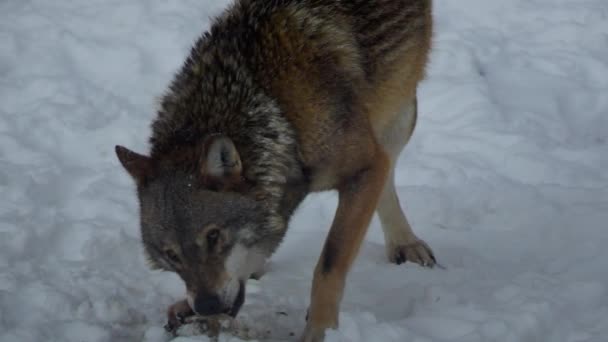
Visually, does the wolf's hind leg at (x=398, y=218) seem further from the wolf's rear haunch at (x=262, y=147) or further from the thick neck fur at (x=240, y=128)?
the thick neck fur at (x=240, y=128)

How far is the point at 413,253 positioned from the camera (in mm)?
Result: 5125

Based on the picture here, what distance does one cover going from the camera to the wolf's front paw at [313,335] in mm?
4020

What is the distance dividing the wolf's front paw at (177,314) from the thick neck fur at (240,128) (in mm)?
535

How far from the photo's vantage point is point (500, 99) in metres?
6.95

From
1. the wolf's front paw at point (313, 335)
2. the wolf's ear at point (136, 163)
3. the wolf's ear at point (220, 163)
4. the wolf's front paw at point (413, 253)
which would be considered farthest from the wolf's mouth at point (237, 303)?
the wolf's front paw at point (413, 253)

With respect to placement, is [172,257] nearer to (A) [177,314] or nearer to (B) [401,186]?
(A) [177,314]

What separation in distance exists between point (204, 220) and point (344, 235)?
0.86 m

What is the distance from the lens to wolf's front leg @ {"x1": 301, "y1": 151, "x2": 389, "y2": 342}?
4.12 metres

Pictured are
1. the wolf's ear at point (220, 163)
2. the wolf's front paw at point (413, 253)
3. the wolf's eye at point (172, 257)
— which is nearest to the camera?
the wolf's ear at point (220, 163)

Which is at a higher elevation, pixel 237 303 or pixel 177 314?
pixel 237 303

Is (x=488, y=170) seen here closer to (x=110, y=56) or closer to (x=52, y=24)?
(x=110, y=56)

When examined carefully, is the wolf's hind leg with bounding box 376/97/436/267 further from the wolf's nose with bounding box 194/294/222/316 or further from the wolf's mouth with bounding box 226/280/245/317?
the wolf's nose with bounding box 194/294/222/316

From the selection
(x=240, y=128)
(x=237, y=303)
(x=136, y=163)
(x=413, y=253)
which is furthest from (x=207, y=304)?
(x=413, y=253)

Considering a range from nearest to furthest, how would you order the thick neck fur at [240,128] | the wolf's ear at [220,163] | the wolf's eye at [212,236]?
the wolf's ear at [220,163]
the wolf's eye at [212,236]
the thick neck fur at [240,128]
